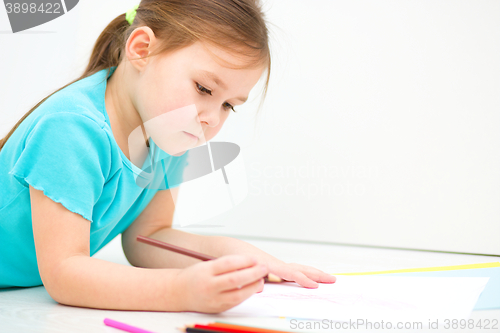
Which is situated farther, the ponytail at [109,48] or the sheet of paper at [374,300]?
the ponytail at [109,48]

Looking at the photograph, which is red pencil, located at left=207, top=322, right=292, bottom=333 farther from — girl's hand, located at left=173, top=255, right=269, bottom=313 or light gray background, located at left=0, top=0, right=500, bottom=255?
light gray background, located at left=0, top=0, right=500, bottom=255

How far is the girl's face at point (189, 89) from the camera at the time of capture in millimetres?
435

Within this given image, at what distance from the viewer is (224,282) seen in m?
0.29

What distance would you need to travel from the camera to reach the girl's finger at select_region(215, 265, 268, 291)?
287 mm

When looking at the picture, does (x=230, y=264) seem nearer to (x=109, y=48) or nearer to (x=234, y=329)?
(x=234, y=329)

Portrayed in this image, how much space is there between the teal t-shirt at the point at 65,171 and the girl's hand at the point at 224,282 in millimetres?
140

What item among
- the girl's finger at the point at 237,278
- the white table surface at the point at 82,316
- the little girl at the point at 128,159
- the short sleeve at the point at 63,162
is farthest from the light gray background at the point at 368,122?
the girl's finger at the point at 237,278

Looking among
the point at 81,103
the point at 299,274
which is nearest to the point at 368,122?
the point at 299,274

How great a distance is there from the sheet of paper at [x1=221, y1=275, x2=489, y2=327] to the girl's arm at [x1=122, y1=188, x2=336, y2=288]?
2 centimetres

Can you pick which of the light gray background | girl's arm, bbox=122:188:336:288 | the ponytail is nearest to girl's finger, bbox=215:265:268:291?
girl's arm, bbox=122:188:336:288

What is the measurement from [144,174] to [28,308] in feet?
0.70

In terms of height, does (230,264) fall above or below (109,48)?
below

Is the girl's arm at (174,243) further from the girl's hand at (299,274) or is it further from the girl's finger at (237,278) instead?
the girl's finger at (237,278)

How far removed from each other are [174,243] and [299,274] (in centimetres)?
19
